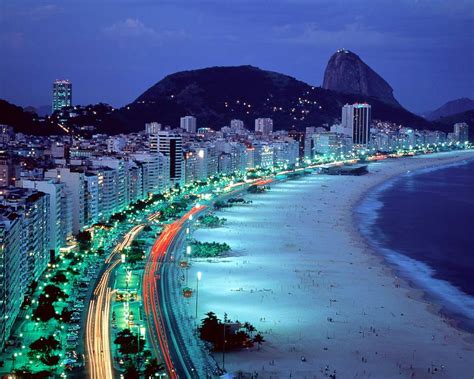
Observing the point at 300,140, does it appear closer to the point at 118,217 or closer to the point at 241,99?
the point at 241,99

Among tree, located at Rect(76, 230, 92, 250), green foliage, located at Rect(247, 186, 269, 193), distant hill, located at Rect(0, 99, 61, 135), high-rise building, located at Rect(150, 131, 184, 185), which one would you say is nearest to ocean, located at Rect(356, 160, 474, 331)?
green foliage, located at Rect(247, 186, 269, 193)

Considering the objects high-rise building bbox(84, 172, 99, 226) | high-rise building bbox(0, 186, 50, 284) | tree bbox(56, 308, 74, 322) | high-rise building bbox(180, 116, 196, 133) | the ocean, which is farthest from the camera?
high-rise building bbox(180, 116, 196, 133)

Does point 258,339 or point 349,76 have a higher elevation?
point 349,76

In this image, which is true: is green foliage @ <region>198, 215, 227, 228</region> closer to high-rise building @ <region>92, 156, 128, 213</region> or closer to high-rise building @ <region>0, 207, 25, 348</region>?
high-rise building @ <region>92, 156, 128, 213</region>

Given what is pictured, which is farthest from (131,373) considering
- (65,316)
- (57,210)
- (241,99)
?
(241,99)

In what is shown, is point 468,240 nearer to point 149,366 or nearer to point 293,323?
point 293,323

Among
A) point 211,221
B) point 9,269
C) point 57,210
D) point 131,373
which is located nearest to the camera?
point 131,373
